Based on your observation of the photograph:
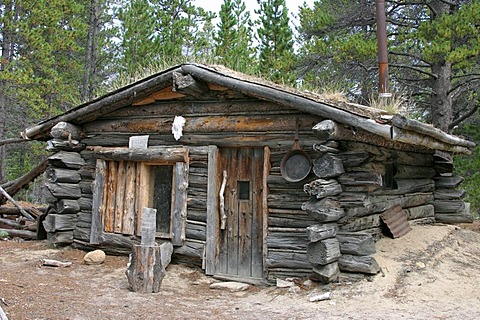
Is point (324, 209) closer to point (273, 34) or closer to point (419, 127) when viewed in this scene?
point (419, 127)

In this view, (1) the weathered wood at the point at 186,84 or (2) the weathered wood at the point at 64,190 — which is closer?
(1) the weathered wood at the point at 186,84

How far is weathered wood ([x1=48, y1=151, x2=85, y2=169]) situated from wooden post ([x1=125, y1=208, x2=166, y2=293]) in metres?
3.45

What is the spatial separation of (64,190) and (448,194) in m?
8.13

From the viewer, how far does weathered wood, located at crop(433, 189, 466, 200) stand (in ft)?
34.9

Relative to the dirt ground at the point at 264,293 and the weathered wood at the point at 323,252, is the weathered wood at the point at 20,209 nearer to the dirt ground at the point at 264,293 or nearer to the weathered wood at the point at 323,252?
the dirt ground at the point at 264,293

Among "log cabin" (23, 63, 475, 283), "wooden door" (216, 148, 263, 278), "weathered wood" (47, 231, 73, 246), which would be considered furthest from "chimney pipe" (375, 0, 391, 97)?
"weathered wood" (47, 231, 73, 246)

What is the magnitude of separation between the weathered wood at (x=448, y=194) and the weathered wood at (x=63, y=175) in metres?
7.68

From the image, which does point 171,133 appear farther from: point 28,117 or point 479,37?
point 28,117

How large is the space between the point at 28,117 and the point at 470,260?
17832mm

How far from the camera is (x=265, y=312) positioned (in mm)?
6094

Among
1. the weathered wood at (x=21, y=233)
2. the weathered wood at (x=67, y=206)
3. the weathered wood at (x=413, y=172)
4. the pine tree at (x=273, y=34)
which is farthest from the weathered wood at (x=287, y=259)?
the pine tree at (x=273, y=34)

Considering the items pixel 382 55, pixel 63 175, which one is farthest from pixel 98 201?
pixel 382 55

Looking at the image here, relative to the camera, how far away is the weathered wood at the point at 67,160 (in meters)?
9.56

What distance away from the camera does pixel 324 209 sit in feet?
22.5
